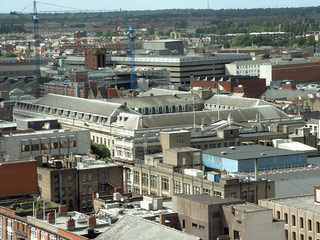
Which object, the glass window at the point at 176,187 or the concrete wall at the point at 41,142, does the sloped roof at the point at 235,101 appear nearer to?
the concrete wall at the point at 41,142

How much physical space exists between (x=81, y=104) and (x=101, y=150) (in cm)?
2448

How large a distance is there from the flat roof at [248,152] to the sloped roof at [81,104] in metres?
35.4

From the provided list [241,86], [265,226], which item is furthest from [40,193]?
[241,86]

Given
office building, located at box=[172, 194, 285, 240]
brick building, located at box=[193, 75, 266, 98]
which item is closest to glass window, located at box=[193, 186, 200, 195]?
office building, located at box=[172, 194, 285, 240]

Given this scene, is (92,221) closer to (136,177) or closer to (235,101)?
(136,177)

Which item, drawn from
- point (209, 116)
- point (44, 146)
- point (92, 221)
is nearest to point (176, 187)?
point (44, 146)

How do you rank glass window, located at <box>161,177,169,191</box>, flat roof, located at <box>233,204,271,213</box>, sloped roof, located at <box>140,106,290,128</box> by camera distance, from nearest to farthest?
flat roof, located at <box>233,204,271,213</box> < glass window, located at <box>161,177,169,191</box> < sloped roof, located at <box>140,106,290,128</box>

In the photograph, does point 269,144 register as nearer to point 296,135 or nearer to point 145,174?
point 296,135

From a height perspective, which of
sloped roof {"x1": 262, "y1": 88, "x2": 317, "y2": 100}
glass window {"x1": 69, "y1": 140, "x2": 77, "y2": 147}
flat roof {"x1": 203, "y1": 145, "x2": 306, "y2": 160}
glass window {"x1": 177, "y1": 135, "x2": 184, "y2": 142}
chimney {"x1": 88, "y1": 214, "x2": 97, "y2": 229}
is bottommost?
sloped roof {"x1": 262, "y1": 88, "x2": 317, "y2": 100}

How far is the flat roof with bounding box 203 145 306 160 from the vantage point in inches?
3873

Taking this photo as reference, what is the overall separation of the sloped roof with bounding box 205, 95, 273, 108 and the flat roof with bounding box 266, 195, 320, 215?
63107 millimetres

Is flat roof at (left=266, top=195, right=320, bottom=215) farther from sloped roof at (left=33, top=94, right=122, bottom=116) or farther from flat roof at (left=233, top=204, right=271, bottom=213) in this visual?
sloped roof at (left=33, top=94, right=122, bottom=116)

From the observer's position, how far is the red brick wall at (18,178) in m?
85.6

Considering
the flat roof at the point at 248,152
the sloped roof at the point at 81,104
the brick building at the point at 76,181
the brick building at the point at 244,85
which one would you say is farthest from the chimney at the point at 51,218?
the brick building at the point at 244,85
